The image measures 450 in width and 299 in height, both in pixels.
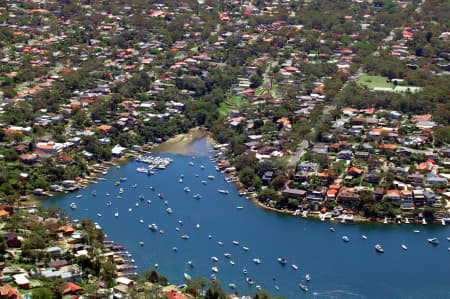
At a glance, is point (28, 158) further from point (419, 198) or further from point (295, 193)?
point (419, 198)

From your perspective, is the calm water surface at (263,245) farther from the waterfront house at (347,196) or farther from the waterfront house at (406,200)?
the waterfront house at (347,196)

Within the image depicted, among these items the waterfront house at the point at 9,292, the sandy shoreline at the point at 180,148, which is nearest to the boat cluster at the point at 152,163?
the sandy shoreline at the point at 180,148

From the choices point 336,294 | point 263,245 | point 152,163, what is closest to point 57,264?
point 263,245

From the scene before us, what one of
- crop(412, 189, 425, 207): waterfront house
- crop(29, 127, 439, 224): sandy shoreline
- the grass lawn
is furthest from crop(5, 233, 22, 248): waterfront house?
the grass lawn

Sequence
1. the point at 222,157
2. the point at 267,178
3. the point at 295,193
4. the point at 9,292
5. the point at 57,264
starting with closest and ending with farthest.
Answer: the point at 9,292, the point at 57,264, the point at 295,193, the point at 267,178, the point at 222,157

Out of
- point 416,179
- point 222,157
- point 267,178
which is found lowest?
point 222,157

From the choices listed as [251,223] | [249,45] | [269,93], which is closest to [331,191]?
[251,223]
